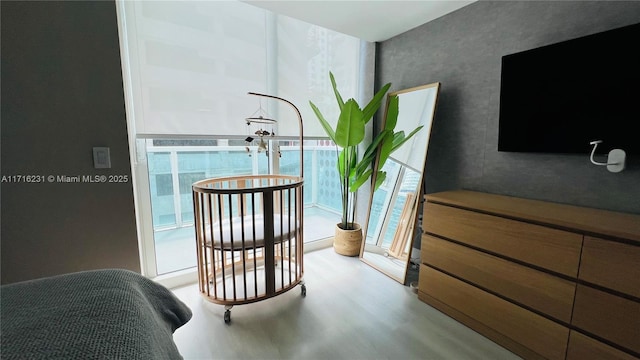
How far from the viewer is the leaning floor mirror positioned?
2.11 m

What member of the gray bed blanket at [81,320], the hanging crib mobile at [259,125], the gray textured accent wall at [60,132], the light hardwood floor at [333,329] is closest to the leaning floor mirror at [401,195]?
the light hardwood floor at [333,329]

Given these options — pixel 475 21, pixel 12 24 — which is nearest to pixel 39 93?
pixel 12 24

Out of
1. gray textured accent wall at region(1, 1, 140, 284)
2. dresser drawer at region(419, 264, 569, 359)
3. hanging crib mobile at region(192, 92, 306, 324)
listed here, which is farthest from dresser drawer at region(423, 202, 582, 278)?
gray textured accent wall at region(1, 1, 140, 284)

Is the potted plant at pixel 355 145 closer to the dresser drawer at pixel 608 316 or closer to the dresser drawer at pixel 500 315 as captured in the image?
the dresser drawer at pixel 500 315

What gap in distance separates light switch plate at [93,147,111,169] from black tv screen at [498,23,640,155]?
2477 millimetres

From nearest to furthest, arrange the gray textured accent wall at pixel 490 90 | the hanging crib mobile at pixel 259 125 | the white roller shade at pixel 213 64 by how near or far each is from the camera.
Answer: the gray textured accent wall at pixel 490 90 → the white roller shade at pixel 213 64 → the hanging crib mobile at pixel 259 125

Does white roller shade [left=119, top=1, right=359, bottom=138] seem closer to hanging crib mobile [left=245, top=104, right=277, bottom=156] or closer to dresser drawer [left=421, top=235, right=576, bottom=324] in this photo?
hanging crib mobile [left=245, top=104, right=277, bottom=156]

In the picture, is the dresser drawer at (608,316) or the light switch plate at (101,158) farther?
the light switch plate at (101,158)

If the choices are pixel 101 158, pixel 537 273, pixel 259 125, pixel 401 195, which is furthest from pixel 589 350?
pixel 101 158

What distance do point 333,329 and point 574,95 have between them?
1.94m

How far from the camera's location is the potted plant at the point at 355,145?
7.07 ft

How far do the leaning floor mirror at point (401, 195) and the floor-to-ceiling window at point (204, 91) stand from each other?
809 millimetres

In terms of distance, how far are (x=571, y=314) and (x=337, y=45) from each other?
272 cm

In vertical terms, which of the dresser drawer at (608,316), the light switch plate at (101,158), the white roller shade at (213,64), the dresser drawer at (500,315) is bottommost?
the dresser drawer at (500,315)
